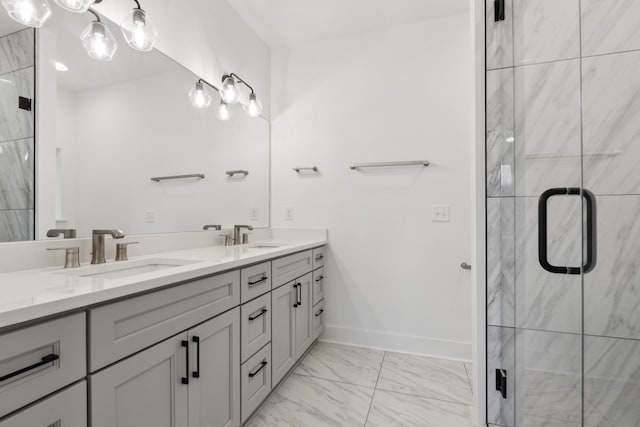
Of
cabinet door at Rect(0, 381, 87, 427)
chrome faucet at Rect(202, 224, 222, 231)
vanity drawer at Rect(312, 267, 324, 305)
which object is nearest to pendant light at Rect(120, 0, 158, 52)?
chrome faucet at Rect(202, 224, 222, 231)

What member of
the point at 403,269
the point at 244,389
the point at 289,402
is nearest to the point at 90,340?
the point at 244,389

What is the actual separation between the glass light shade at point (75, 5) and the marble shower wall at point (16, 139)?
165 millimetres

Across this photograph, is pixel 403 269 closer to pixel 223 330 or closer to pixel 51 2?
pixel 223 330

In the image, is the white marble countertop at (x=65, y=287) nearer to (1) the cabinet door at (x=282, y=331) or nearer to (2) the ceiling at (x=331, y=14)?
(1) the cabinet door at (x=282, y=331)

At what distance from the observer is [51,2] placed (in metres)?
1.19

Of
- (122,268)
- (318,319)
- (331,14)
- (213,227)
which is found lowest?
(318,319)

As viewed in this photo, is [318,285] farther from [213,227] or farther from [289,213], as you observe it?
[213,227]

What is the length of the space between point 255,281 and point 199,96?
1.23m

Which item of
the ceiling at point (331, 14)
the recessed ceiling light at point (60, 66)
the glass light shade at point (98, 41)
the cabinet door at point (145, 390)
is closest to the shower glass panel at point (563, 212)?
the ceiling at point (331, 14)

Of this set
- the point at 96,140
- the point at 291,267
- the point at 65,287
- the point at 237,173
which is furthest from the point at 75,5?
the point at 291,267

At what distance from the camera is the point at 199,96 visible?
1882 mm

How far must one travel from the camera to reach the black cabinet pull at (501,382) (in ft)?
4.53

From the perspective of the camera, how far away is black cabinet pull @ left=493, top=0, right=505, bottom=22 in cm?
138

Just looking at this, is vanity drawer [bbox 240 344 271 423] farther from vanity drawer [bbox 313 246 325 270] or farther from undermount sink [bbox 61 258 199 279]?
vanity drawer [bbox 313 246 325 270]
